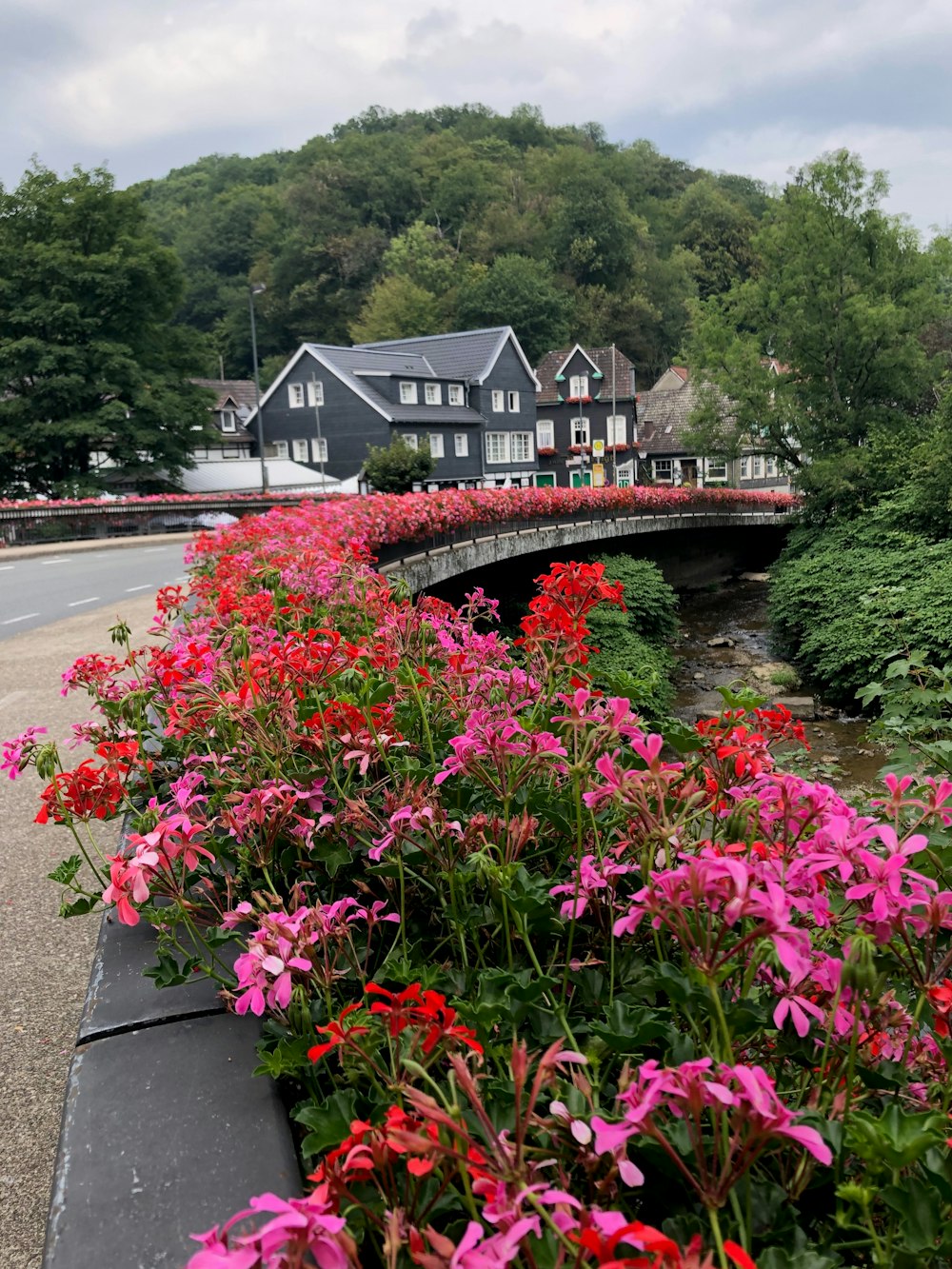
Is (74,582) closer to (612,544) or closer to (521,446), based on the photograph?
(612,544)

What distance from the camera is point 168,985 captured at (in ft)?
5.68

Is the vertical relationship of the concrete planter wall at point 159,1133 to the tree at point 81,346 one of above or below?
below

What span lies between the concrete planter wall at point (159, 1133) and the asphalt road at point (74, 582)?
10416 mm

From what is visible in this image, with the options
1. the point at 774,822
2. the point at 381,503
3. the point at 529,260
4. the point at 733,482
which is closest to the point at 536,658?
the point at 774,822

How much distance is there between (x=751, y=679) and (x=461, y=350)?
39385 millimetres

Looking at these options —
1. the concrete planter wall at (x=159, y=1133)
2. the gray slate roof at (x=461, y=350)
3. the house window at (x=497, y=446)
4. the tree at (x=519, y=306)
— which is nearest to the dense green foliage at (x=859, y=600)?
the concrete planter wall at (x=159, y=1133)

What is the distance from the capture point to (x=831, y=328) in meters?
24.9

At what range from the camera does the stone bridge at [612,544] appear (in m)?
13.1

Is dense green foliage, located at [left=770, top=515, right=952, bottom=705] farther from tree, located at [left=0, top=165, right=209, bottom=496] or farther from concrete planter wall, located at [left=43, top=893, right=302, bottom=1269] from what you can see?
tree, located at [left=0, top=165, right=209, bottom=496]

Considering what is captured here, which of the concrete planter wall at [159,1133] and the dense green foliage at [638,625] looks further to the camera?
the dense green foliage at [638,625]

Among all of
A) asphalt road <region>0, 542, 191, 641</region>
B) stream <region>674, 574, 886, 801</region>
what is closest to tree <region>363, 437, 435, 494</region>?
stream <region>674, 574, 886, 801</region>

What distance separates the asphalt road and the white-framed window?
109 ft

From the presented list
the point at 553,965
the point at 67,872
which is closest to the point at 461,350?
the point at 67,872

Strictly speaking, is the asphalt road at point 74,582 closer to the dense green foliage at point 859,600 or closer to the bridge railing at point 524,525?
the bridge railing at point 524,525
